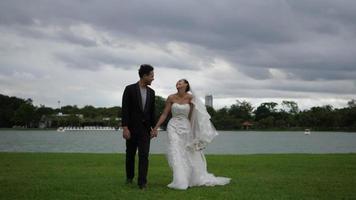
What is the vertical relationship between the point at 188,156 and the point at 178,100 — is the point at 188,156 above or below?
below

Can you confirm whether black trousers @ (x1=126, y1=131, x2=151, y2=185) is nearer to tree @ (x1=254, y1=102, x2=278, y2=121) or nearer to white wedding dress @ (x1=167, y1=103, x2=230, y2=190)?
white wedding dress @ (x1=167, y1=103, x2=230, y2=190)

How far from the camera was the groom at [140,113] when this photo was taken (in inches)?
491

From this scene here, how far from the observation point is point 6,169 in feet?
55.3

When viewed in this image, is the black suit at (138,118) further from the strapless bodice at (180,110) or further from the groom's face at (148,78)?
the strapless bodice at (180,110)

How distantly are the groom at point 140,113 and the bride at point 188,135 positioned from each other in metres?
0.43

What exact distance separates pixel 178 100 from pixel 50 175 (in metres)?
4.37

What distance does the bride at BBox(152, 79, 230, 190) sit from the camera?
13.2 m

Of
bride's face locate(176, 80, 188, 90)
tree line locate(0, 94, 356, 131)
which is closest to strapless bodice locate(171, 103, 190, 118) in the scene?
bride's face locate(176, 80, 188, 90)

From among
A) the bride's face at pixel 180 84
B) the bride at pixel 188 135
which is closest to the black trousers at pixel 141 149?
the bride at pixel 188 135

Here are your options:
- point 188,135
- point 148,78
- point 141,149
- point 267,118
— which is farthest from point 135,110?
point 267,118

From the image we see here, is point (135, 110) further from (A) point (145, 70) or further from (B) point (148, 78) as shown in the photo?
(A) point (145, 70)

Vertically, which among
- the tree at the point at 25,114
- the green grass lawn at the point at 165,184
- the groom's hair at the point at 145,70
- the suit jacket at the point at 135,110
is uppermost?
the tree at the point at 25,114

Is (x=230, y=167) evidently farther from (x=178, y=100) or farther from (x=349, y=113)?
(x=349, y=113)

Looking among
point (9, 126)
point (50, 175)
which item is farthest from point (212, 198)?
point (9, 126)
